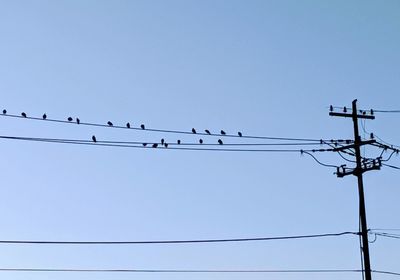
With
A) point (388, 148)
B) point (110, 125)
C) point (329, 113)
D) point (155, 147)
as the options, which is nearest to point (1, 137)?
point (110, 125)

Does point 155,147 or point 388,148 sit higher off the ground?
point 388,148

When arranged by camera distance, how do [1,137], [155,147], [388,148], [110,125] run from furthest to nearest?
[388,148] → [155,147] → [110,125] → [1,137]

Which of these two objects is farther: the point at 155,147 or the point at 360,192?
the point at 360,192

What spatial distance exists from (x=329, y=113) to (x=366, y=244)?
6.03m

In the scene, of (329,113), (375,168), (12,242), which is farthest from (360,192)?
(12,242)

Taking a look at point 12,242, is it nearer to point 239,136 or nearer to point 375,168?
point 239,136

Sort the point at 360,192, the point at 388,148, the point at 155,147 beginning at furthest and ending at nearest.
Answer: the point at 388,148 < the point at 360,192 < the point at 155,147

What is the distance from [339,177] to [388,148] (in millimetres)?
3157

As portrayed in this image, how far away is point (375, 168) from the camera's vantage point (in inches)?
1443

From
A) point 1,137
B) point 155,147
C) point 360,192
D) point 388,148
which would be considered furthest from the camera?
point 388,148

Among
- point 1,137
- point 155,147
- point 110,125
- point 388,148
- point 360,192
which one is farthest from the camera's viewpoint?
point 388,148

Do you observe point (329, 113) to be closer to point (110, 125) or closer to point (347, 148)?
point (347, 148)

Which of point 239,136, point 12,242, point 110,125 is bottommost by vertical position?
point 12,242

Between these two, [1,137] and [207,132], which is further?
[207,132]
